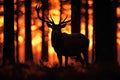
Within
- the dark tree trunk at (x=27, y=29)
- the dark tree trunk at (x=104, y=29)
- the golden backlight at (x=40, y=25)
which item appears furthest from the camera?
the golden backlight at (x=40, y=25)

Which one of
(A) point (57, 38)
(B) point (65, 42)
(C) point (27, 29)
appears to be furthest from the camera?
(C) point (27, 29)

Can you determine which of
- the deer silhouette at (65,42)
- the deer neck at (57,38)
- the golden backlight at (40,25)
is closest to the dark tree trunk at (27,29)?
the golden backlight at (40,25)

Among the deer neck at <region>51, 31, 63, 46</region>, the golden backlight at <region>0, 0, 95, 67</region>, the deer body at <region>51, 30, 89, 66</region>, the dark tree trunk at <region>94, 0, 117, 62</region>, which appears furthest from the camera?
the golden backlight at <region>0, 0, 95, 67</region>

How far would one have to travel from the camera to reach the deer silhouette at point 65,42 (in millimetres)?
11914

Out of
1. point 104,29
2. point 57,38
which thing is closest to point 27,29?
point 57,38

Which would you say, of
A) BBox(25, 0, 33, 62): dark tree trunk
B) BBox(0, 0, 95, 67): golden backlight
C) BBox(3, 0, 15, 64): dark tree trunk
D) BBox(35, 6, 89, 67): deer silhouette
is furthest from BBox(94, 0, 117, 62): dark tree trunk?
BBox(0, 0, 95, 67): golden backlight

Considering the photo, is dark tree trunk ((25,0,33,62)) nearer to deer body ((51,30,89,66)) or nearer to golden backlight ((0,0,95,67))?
golden backlight ((0,0,95,67))

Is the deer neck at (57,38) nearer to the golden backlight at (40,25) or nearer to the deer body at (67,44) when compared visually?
the deer body at (67,44)

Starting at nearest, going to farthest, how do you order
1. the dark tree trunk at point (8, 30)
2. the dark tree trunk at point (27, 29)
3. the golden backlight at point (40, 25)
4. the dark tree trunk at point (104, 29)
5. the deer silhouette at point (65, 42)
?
the dark tree trunk at point (104, 29)
the deer silhouette at point (65, 42)
the dark tree trunk at point (8, 30)
the dark tree trunk at point (27, 29)
the golden backlight at point (40, 25)

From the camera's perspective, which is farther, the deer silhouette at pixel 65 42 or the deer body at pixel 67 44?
the deer body at pixel 67 44

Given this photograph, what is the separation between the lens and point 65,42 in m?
12.4

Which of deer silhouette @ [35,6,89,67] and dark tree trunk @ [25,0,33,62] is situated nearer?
A: deer silhouette @ [35,6,89,67]

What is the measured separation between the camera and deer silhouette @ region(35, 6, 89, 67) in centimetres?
1191

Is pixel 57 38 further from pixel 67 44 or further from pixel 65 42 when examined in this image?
pixel 67 44
